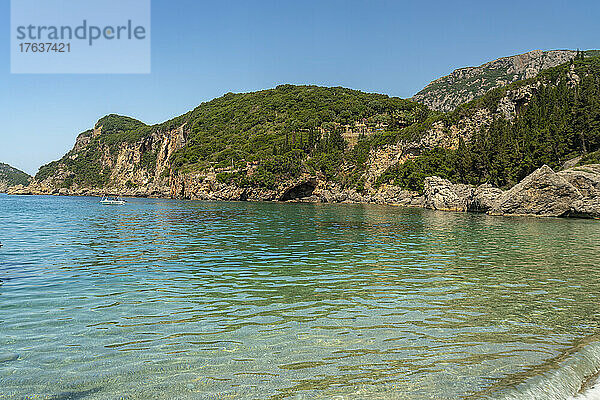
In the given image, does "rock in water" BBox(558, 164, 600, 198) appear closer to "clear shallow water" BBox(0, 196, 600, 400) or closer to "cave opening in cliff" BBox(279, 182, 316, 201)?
"clear shallow water" BBox(0, 196, 600, 400)

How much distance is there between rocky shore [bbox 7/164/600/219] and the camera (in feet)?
148

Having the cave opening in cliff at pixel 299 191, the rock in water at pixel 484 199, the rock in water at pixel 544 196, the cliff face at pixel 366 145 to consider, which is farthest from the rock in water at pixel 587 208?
the cave opening in cliff at pixel 299 191

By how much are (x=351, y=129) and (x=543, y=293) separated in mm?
124773

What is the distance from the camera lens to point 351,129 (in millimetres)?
132500

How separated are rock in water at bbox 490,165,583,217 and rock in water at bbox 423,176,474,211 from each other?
1237cm

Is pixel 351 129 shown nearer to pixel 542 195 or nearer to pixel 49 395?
pixel 542 195

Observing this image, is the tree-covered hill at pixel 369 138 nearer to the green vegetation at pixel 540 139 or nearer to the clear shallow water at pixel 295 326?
the green vegetation at pixel 540 139

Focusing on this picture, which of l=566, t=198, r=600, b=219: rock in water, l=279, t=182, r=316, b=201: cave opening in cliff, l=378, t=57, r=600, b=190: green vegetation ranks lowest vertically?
l=566, t=198, r=600, b=219: rock in water

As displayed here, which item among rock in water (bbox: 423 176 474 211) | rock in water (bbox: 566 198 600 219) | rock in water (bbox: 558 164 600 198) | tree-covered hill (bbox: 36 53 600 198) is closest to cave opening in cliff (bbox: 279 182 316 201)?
tree-covered hill (bbox: 36 53 600 198)

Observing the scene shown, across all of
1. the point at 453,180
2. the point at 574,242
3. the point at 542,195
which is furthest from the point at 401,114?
the point at 574,242

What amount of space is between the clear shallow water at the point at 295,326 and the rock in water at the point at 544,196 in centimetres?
3481

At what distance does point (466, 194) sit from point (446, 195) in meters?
3.46

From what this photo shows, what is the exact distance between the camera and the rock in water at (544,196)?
45750mm

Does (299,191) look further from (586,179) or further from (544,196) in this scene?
(586,179)
